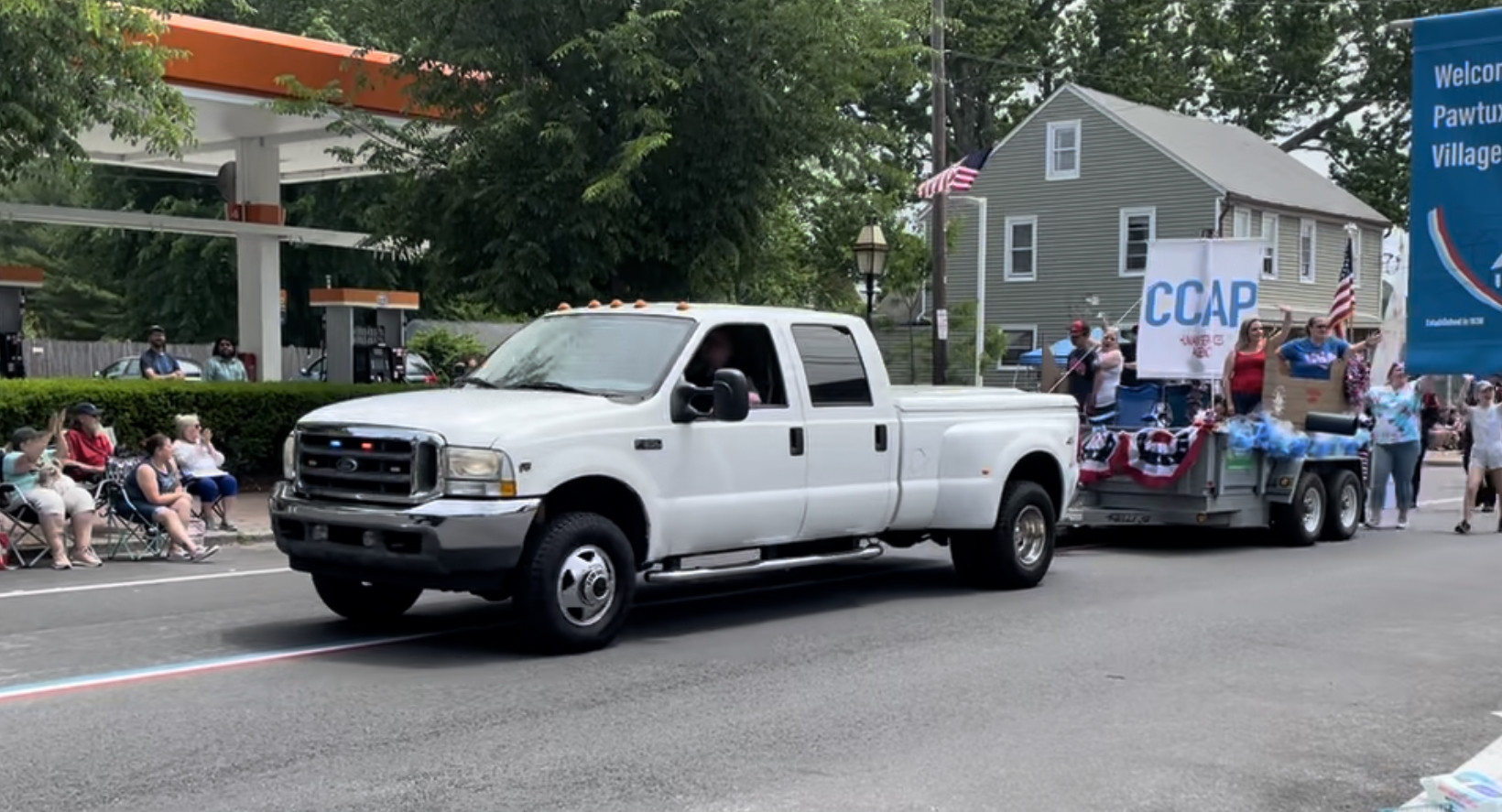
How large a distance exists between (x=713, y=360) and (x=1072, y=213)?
3564cm

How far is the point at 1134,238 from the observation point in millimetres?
42750

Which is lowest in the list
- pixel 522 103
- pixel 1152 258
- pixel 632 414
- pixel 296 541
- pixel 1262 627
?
pixel 1262 627

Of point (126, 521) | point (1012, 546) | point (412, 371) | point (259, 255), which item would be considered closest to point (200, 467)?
point (126, 521)

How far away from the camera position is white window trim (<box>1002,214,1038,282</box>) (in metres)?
44.2

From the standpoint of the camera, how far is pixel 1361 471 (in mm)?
16016

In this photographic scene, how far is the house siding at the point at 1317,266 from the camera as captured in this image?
4241 centimetres

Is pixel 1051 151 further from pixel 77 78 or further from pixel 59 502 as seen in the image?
pixel 59 502

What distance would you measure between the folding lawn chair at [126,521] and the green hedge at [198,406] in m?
2.55

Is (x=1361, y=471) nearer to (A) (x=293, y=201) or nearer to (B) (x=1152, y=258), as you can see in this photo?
(B) (x=1152, y=258)

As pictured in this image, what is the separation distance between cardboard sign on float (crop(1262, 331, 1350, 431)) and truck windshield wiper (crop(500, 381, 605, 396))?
777cm

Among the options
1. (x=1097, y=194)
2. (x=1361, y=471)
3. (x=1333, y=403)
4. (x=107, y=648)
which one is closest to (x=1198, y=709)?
(x=107, y=648)

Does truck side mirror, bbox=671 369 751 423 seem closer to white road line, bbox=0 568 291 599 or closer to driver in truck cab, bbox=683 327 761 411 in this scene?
driver in truck cab, bbox=683 327 761 411

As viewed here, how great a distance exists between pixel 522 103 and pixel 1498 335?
44.6 feet

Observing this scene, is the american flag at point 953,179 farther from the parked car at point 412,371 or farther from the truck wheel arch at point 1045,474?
the truck wheel arch at point 1045,474
